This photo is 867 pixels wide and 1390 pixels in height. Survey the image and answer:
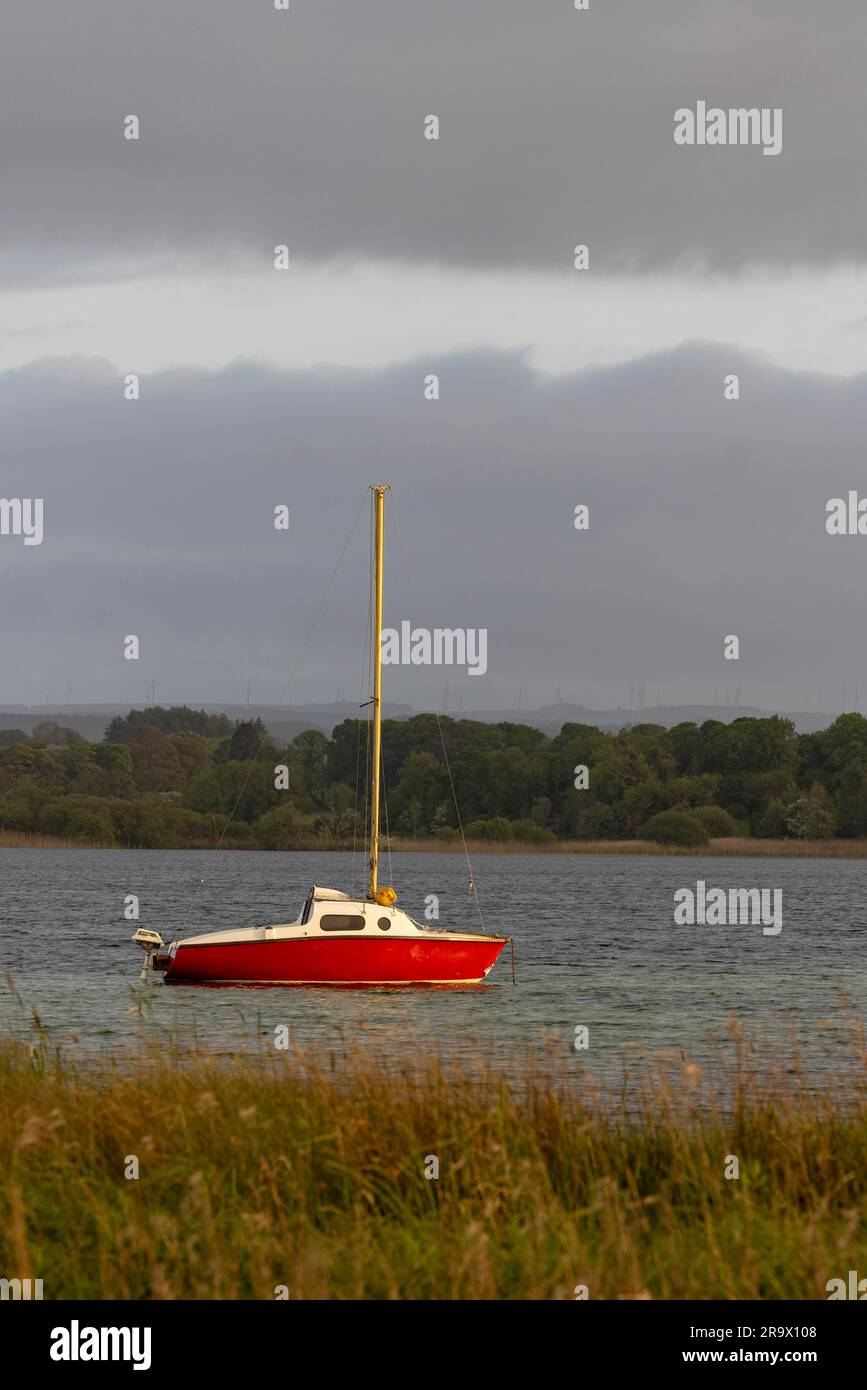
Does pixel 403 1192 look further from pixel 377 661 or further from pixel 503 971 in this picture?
pixel 503 971

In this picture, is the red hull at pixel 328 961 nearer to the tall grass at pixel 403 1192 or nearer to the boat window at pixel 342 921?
the boat window at pixel 342 921

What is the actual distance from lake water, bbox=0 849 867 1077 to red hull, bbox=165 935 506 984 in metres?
0.56

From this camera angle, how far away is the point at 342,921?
43.3 m

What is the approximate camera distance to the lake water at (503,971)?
35.5 metres

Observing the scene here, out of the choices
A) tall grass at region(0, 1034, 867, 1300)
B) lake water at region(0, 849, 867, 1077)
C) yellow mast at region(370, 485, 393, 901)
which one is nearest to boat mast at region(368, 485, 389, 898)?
yellow mast at region(370, 485, 393, 901)

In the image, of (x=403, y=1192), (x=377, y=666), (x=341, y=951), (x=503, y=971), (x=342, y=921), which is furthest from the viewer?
(x=503, y=971)

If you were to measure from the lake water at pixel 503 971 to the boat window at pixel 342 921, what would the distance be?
185 cm

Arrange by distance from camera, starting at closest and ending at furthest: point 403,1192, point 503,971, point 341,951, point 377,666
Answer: point 403,1192 → point 341,951 → point 377,666 → point 503,971

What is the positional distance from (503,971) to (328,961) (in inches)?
695

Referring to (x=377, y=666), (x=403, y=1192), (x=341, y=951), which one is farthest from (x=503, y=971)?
(x=403, y=1192)

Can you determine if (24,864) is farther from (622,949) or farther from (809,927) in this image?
(622,949)

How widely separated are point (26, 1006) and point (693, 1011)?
1839 cm

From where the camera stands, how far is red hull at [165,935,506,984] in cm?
4262
